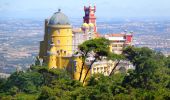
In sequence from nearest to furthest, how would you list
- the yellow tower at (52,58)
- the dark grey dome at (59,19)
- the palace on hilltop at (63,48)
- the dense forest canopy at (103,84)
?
the dense forest canopy at (103,84) → the palace on hilltop at (63,48) → the yellow tower at (52,58) → the dark grey dome at (59,19)

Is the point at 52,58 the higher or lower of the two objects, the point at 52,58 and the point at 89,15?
the lower

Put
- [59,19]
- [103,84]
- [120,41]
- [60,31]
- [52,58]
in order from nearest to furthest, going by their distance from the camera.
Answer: [103,84]
[52,58]
[59,19]
[60,31]
[120,41]

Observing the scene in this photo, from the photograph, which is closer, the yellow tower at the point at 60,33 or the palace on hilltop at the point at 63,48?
the palace on hilltop at the point at 63,48

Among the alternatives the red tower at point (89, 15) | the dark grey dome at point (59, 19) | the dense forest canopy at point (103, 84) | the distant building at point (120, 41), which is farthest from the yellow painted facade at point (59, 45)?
the red tower at point (89, 15)

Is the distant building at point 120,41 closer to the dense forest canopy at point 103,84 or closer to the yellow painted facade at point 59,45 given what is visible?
the dense forest canopy at point 103,84

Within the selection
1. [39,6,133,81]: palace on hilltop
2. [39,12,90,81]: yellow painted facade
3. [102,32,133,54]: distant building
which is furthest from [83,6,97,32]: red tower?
[39,12,90,81]: yellow painted facade

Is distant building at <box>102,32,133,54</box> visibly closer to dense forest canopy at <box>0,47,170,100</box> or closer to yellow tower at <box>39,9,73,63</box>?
dense forest canopy at <box>0,47,170,100</box>

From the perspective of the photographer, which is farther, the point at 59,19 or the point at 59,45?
the point at 59,45

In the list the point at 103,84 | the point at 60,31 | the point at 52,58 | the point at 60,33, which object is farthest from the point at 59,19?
the point at 103,84

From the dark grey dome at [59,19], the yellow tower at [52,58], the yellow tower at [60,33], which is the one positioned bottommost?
the yellow tower at [52,58]

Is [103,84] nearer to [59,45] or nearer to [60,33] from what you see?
[59,45]

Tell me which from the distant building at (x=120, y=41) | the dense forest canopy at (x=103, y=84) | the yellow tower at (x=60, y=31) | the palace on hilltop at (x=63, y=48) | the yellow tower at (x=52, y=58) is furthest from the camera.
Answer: the distant building at (x=120, y=41)

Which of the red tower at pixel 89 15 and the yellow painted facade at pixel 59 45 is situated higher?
the red tower at pixel 89 15
